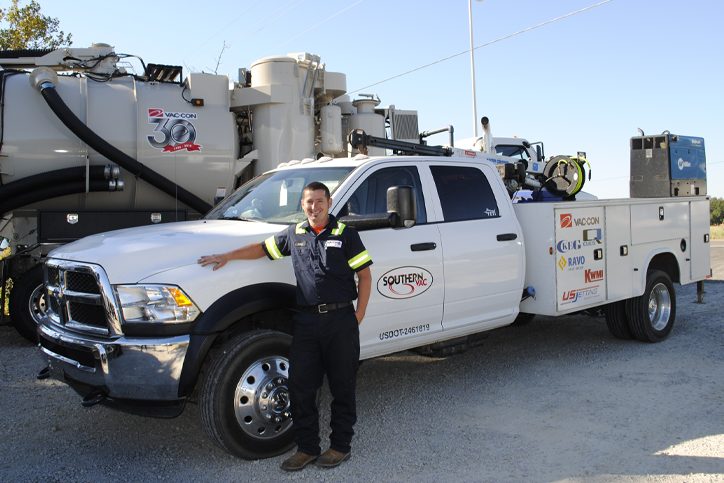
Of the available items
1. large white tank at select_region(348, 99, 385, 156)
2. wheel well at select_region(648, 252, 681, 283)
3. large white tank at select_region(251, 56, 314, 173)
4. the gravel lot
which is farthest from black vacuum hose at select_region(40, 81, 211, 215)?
wheel well at select_region(648, 252, 681, 283)

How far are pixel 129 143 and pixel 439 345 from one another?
A: 16.7 feet

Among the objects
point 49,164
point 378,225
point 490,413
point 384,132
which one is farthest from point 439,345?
point 384,132

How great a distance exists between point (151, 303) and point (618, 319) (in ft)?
18.2

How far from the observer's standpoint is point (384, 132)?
1129 centimetres

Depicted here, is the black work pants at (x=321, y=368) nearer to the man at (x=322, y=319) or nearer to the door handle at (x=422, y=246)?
the man at (x=322, y=319)

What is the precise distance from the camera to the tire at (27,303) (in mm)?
7715

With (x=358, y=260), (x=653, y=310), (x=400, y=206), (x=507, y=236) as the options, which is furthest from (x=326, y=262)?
(x=653, y=310)

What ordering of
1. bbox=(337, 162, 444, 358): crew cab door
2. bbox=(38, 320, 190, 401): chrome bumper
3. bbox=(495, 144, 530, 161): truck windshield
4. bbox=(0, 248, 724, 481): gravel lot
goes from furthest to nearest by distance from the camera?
bbox=(495, 144, 530, 161): truck windshield, bbox=(337, 162, 444, 358): crew cab door, bbox=(0, 248, 724, 481): gravel lot, bbox=(38, 320, 190, 401): chrome bumper

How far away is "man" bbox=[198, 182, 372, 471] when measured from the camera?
407 cm

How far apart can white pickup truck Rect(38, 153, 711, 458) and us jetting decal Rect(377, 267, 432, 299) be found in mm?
11

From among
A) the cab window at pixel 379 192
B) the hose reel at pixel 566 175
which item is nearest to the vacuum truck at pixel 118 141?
the hose reel at pixel 566 175

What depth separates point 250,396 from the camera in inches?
165

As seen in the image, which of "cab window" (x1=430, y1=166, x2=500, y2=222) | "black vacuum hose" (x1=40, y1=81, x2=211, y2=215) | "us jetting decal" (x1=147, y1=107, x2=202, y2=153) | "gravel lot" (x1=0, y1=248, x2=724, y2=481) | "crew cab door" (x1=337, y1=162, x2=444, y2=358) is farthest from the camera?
"us jetting decal" (x1=147, y1=107, x2=202, y2=153)

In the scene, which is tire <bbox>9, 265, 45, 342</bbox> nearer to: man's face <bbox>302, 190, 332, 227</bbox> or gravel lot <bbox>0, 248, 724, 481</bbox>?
gravel lot <bbox>0, 248, 724, 481</bbox>
